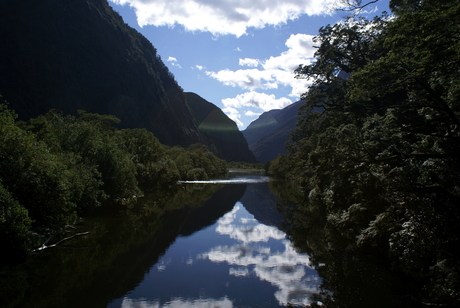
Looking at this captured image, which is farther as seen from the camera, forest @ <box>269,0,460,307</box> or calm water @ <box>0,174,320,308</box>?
calm water @ <box>0,174,320,308</box>

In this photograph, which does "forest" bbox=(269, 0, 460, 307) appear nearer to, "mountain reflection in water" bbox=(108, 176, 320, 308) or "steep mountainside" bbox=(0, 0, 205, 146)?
"mountain reflection in water" bbox=(108, 176, 320, 308)

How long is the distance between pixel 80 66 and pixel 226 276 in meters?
121

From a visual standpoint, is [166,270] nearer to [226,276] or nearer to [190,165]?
[226,276]

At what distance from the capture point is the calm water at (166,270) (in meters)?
11.1

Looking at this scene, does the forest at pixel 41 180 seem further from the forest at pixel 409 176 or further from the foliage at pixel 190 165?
the foliage at pixel 190 165

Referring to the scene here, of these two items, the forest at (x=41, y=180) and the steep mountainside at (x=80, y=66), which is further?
the steep mountainside at (x=80, y=66)

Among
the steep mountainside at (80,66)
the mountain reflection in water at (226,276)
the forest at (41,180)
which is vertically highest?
the steep mountainside at (80,66)

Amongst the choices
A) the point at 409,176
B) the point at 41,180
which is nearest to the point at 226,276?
the point at 409,176

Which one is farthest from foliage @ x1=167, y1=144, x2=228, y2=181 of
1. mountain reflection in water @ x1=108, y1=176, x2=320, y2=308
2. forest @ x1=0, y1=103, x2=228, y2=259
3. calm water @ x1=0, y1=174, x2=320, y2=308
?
mountain reflection in water @ x1=108, y1=176, x2=320, y2=308

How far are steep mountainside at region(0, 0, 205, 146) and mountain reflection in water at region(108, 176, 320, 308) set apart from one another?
9036 centimetres

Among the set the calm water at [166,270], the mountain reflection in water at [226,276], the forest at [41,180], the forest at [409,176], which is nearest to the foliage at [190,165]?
the forest at [41,180]

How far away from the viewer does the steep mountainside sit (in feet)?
316

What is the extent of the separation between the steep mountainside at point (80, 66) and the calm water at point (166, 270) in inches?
3402

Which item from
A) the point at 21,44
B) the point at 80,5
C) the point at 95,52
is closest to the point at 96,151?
the point at 21,44
